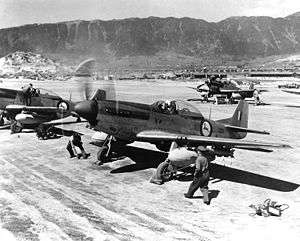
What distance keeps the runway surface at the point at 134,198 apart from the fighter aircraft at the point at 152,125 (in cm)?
96

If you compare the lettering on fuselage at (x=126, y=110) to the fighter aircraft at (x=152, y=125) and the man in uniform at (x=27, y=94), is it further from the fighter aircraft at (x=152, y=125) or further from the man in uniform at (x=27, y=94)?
the man in uniform at (x=27, y=94)

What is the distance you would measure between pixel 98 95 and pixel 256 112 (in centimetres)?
1931

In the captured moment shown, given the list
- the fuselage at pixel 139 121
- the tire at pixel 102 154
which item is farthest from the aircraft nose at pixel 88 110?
the tire at pixel 102 154

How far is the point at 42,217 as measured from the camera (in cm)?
844

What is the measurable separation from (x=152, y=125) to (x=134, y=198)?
3.30m

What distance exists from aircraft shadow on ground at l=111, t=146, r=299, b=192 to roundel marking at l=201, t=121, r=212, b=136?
1125mm

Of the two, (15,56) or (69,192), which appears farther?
(15,56)

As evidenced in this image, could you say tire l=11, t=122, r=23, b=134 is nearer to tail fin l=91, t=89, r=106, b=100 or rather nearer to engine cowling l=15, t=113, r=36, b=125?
engine cowling l=15, t=113, r=36, b=125

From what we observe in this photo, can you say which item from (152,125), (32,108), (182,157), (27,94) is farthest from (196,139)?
(27,94)

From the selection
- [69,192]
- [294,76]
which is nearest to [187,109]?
[69,192]

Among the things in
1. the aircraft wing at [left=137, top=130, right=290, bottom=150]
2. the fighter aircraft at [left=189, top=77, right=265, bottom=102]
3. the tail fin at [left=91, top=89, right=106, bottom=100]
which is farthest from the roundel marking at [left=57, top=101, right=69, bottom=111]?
the fighter aircraft at [left=189, top=77, right=265, bottom=102]

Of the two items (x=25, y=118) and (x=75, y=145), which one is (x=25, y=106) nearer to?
(x=25, y=118)

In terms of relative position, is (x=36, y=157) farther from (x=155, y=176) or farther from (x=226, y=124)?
(x=226, y=124)

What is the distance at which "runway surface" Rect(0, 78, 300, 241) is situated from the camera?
7.84 meters
